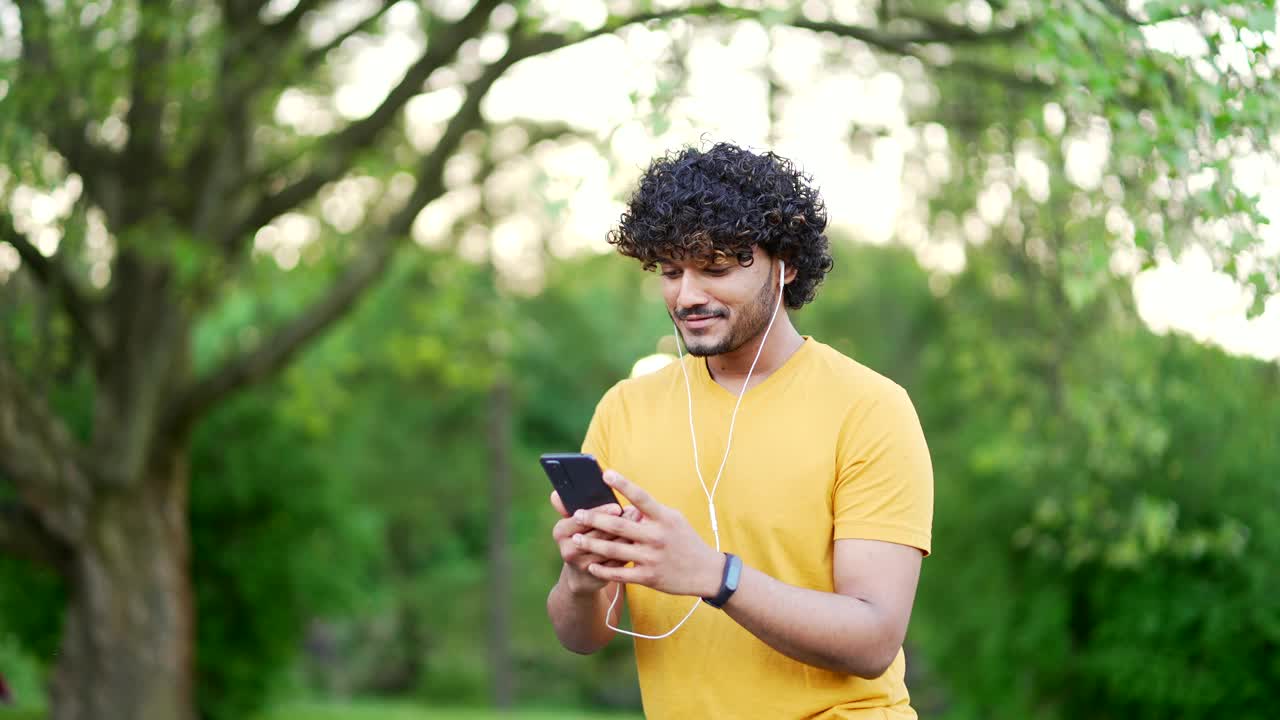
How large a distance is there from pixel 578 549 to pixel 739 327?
0.52 metres

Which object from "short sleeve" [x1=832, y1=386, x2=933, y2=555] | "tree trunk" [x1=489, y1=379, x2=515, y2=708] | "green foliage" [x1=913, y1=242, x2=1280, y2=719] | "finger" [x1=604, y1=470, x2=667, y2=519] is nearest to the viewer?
"finger" [x1=604, y1=470, x2=667, y2=519]

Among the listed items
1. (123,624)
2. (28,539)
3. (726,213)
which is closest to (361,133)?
(28,539)

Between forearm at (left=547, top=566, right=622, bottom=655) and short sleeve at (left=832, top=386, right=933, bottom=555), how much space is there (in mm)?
514

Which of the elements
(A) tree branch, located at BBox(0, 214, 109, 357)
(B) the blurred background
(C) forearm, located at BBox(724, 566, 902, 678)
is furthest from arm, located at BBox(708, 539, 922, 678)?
(A) tree branch, located at BBox(0, 214, 109, 357)

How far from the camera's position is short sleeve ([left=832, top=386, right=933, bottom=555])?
2225 mm

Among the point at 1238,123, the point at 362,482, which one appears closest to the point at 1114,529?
the point at 1238,123

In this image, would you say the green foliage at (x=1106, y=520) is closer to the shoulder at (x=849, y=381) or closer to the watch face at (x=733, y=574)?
the shoulder at (x=849, y=381)

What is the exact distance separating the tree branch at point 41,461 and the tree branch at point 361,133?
1561mm

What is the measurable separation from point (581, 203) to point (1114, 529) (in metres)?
4.46

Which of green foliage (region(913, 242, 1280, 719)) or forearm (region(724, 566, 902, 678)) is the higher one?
forearm (region(724, 566, 902, 678))

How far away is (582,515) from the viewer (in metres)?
2.11

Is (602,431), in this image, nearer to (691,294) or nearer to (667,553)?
(691,294)

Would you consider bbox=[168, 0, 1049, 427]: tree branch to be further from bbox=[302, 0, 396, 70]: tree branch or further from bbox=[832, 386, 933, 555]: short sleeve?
bbox=[832, 386, 933, 555]: short sleeve

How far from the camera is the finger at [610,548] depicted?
→ 6.70ft
